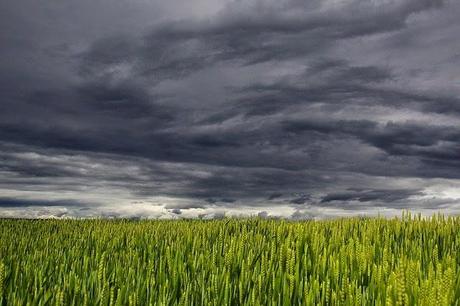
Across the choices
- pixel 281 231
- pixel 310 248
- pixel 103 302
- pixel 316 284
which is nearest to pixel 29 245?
pixel 281 231

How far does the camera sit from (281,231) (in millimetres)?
11328

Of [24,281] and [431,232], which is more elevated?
[431,232]

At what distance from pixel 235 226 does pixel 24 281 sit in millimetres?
8401

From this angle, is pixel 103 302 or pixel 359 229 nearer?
pixel 103 302

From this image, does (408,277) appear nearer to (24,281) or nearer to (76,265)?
(24,281)

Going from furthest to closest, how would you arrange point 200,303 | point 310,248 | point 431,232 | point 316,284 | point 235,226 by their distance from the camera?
point 235,226
point 431,232
point 310,248
point 200,303
point 316,284

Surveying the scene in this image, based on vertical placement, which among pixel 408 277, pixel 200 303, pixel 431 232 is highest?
pixel 431 232

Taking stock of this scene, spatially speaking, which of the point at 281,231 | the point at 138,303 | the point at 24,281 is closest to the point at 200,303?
the point at 138,303

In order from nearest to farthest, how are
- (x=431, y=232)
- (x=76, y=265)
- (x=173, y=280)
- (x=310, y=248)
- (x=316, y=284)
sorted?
(x=316, y=284) → (x=173, y=280) → (x=76, y=265) → (x=310, y=248) → (x=431, y=232)

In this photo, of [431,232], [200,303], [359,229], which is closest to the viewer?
[200,303]

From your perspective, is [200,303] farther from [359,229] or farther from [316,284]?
[359,229]

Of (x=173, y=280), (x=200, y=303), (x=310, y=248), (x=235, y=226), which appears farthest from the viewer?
(x=235, y=226)

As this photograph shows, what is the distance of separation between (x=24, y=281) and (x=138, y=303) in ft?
6.58

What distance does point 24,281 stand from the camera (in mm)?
5727
